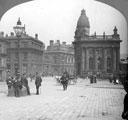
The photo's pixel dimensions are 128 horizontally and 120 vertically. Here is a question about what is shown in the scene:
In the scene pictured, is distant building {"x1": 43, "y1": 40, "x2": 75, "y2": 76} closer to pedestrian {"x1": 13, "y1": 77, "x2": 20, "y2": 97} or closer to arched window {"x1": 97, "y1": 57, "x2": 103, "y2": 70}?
arched window {"x1": 97, "y1": 57, "x2": 103, "y2": 70}

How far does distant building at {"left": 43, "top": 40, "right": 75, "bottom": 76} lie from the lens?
3226 inches

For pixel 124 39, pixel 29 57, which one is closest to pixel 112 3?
pixel 124 39

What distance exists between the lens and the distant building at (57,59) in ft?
269

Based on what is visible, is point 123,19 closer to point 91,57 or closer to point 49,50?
point 91,57

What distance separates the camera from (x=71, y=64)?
286 ft

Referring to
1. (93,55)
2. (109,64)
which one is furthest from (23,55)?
→ (109,64)

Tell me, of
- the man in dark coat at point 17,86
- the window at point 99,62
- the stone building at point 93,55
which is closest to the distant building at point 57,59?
the stone building at point 93,55

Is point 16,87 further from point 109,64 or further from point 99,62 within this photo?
point 99,62

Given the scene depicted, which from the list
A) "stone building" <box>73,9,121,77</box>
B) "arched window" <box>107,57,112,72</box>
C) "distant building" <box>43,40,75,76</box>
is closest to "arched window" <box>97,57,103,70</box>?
"stone building" <box>73,9,121,77</box>

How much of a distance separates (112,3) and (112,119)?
415cm

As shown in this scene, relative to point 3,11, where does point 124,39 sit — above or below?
below

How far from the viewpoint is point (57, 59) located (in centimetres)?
8631

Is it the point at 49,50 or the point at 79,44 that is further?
the point at 49,50

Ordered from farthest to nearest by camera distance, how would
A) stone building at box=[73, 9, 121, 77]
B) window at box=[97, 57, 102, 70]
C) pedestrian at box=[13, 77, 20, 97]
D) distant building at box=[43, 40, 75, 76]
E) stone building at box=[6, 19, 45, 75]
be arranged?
distant building at box=[43, 40, 75, 76], stone building at box=[6, 19, 45, 75], window at box=[97, 57, 102, 70], stone building at box=[73, 9, 121, 77], pedestrian at box=[13, 77, 20, 97]
